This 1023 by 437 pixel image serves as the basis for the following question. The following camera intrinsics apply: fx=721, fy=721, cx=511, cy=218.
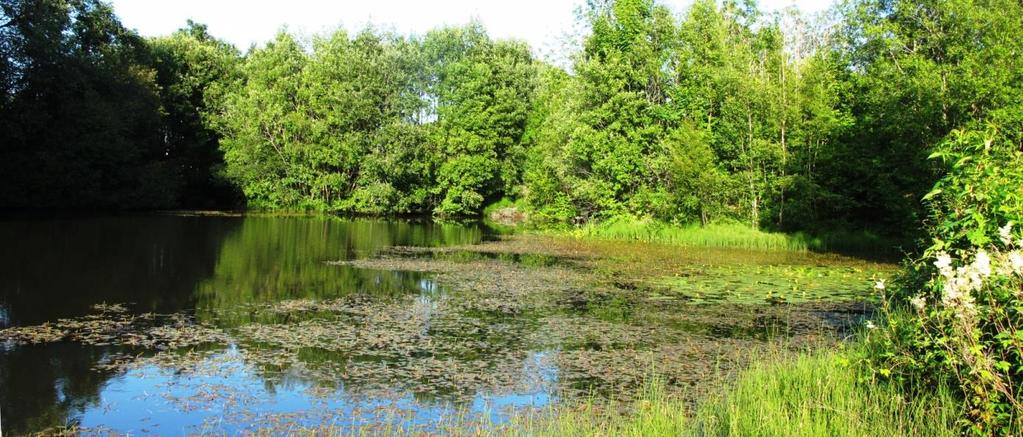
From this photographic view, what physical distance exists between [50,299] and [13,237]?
12.6 meters

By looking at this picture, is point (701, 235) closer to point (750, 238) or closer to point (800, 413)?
point (750, 238)

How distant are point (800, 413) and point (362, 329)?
7072 millimetres

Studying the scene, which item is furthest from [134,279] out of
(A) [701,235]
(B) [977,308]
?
(A) [701,235]

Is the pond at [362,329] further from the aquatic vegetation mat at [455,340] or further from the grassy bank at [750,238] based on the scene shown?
the grassy bank at [750,238]

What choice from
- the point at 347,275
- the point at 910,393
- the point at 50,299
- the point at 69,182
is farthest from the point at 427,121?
the point at 910,393

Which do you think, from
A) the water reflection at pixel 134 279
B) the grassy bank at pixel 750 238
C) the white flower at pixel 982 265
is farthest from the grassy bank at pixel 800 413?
the grassy bank at pixel 750 238

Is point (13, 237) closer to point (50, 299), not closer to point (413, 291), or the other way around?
point (50, 299)

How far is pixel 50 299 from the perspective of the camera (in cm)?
1259

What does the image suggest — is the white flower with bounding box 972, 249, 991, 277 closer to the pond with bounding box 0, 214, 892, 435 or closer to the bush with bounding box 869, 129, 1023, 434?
the bush with bounding box 869, 129, 1023, 434

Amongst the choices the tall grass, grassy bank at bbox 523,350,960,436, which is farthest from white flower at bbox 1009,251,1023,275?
the tall grass

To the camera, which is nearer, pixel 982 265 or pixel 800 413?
pixel 982 265

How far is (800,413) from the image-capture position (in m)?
5.45

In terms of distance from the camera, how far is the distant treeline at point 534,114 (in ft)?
85.1

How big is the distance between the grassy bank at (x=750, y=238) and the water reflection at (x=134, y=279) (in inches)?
295
